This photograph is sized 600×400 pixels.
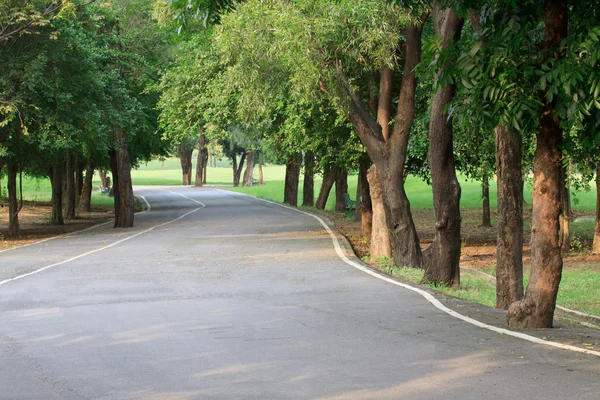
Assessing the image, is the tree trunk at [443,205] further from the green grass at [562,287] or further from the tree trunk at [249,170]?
the tree trunk at [249,170]

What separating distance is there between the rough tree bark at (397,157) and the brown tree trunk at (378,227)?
1734mm

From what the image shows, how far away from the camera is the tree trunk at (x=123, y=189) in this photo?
3459cm

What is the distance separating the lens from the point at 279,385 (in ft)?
24.2

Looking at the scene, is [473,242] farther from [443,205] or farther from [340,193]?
[340,193]

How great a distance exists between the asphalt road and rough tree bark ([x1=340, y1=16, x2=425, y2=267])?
6.98 feet

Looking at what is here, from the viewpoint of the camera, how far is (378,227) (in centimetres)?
2295

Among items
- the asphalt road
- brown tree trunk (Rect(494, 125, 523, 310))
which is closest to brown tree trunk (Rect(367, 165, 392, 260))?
the asphalt road

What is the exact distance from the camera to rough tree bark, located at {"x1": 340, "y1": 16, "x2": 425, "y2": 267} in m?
20.5

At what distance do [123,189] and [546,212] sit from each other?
2677 cm

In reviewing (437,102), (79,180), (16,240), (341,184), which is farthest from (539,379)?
(79,180)

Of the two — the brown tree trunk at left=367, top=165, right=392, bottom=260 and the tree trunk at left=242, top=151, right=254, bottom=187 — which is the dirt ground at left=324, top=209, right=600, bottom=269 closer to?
the brown tree trunk at left=367, top=165, right=392, bottom=260

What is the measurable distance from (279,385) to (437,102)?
35.3ft

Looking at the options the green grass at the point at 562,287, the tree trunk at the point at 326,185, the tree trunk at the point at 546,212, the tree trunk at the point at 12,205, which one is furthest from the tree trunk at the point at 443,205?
the tree trunk at the point at 326,185

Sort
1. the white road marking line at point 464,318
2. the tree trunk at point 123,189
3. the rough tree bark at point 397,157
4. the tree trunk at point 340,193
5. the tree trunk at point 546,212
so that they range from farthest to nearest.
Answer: the tree trunk at point 340,193, the tree trunk at point 123,189, the rough tree bark at point 397,157, the tree trunk at point 546,212, the white road marking line at point 464,318
